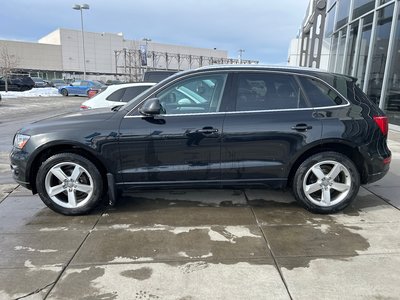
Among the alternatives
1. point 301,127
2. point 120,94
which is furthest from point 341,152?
point 120,94

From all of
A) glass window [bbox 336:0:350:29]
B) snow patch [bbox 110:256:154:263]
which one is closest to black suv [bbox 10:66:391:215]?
snow patch [bbox 110:256:154:263]

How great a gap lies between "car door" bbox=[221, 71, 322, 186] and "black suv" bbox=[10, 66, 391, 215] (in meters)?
0.01

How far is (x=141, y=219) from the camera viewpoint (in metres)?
4.13

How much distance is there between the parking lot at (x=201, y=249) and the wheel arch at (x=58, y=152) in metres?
0.52

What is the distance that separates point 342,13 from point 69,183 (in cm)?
1630

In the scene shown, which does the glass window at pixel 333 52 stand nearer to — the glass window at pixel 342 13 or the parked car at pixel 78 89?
the glass window at pixel 342 13

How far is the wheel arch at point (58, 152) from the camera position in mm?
4113

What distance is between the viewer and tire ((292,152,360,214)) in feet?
13.6

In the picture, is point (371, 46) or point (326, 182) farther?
point (371, 46)

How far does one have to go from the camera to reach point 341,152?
14.0 ft

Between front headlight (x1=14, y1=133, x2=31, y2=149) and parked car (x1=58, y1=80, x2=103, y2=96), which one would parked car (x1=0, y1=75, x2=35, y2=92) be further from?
front headlight (x1=14, y1=133, x2=31, y2=149)

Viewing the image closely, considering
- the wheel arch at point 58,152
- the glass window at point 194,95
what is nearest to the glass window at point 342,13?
the glass window at point 194,95

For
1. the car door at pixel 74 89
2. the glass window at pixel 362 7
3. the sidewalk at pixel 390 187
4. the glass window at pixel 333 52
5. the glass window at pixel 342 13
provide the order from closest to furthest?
the sidewalk at pixel 390 187
the glass window at pixel 362 7
the glass window at pixel 342 13
the glass window at pixel 333 52
the car door at pixel 74 89

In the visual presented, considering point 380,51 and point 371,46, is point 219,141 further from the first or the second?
point 371,46
